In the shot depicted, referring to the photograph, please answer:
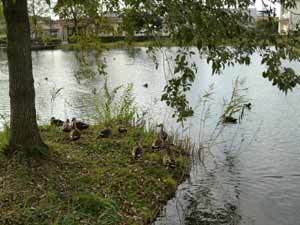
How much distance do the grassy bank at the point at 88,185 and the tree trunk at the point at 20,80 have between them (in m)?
0.37

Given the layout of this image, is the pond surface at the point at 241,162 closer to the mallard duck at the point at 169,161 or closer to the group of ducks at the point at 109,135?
the mallard duck at the point at 169,161

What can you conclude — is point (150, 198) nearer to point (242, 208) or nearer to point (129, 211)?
point (129, 211)

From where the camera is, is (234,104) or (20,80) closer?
(20,80)

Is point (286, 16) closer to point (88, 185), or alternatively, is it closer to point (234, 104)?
point (88, 185)

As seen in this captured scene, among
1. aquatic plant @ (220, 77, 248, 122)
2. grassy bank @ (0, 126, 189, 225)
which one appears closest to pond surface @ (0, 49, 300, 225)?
grassy bank @ (0, 126, 189, 225)

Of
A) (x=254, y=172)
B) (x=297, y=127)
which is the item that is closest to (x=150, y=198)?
(x=254, y=172)

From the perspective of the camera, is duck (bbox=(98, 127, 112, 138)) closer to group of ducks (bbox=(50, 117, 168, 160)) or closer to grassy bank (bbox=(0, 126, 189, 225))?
group of ducks (bbox=(50, 117, 168, 160))

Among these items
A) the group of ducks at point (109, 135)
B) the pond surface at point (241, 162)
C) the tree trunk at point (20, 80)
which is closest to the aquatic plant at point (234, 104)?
the pond surface at point (241, 162)

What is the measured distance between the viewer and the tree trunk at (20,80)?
7387 mm

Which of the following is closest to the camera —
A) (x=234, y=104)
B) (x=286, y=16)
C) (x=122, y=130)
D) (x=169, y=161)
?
(x=286, y=16)

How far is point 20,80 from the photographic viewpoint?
24.6ft

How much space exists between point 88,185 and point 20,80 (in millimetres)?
1960

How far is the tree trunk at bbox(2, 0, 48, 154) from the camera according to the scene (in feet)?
24.2

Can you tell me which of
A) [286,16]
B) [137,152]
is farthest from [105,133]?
[286,16]
